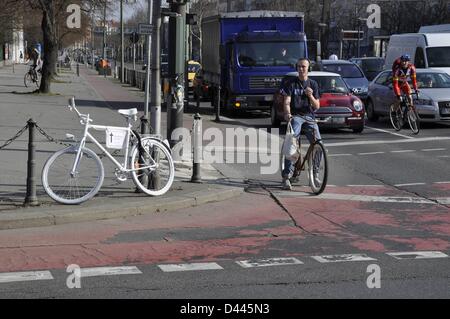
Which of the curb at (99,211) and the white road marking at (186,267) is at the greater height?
the curb at (99,211)

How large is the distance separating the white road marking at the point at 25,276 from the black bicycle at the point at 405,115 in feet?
42.2

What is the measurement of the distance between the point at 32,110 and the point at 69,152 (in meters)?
13.7

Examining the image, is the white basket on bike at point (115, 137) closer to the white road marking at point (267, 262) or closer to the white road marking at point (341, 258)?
the white road marking at point (267, 262)

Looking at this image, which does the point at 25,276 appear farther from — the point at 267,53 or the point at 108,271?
the point at 267,53

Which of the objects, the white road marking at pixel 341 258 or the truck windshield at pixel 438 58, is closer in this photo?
the white road marking at pixel 341 258

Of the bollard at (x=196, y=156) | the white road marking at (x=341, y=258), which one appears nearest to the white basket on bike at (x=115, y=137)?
the bollard at (x=196, y=156)

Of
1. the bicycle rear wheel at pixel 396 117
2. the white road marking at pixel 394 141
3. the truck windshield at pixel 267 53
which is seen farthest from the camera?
the truck windshield at pixel 267 53

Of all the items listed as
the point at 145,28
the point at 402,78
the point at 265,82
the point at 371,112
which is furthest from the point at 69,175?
the point at 371,112

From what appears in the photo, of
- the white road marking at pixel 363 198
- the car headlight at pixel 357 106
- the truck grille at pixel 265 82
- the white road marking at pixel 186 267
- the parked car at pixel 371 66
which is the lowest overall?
the white road marking at pixel 186 267

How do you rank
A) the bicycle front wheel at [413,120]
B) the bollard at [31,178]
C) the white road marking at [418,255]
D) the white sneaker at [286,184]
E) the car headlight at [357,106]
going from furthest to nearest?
the car headlight at [357,106] < the bicycle front wheel at [413,120] < the white sneaker at [286,184] < the bollard at [31,178] < the white road marking at [418,255]

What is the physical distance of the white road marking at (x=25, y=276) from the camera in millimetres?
6035

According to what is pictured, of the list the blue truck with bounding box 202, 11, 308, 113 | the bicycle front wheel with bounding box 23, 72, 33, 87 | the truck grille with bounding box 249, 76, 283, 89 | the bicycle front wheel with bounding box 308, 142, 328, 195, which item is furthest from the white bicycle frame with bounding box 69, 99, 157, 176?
the bicycle front wheel with bounding box 23, 72, 33, 87
